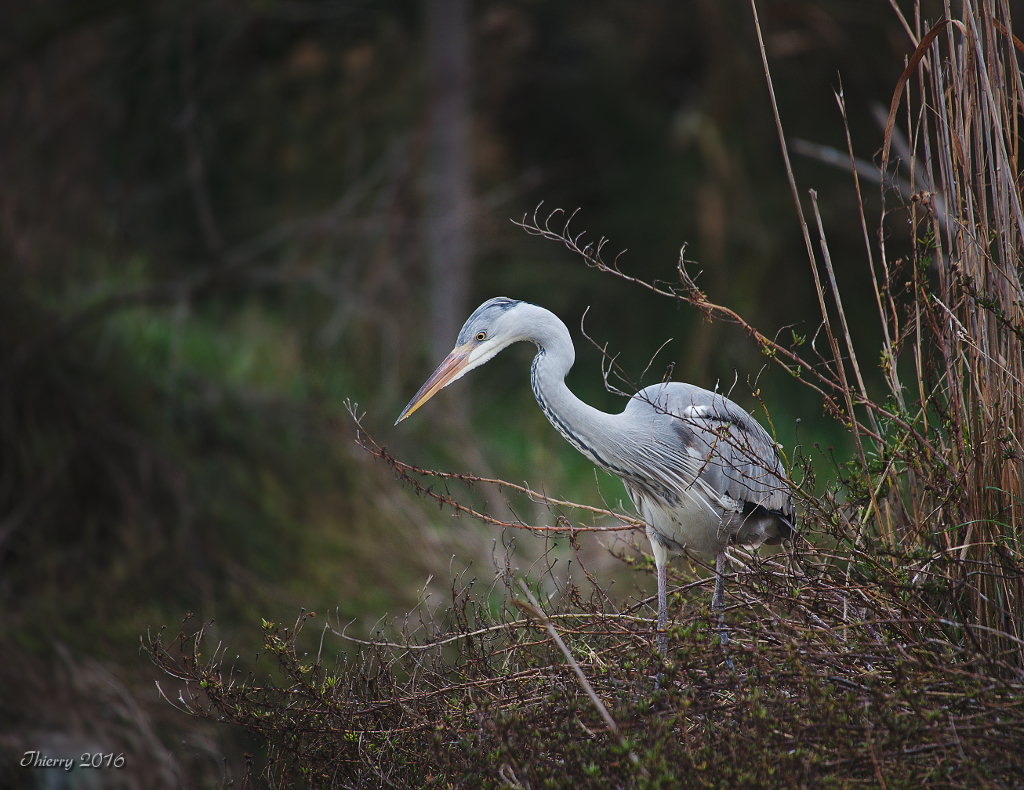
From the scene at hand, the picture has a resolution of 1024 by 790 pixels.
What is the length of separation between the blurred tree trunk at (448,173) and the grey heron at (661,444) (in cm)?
445

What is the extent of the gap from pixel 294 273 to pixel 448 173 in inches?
77.8

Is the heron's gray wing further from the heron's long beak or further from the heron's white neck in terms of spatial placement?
the heron's long beak

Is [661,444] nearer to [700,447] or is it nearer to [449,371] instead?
[700,447]

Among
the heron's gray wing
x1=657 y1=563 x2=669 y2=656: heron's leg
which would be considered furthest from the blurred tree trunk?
x1=657 y1=563 x2=669 y2=656: heron's leg

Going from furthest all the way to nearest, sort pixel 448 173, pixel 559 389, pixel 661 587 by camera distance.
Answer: pixel 448 173 → pixel 661 587 → pixel 559 389

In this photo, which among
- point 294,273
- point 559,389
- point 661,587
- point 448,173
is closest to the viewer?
point 559,389

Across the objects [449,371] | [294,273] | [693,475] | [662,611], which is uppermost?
[449,371]

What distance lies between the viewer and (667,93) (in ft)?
31.3

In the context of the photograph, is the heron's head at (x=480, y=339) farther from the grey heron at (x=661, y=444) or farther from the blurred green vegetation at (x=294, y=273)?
the blurred green vegetation at (x=294, y=273)

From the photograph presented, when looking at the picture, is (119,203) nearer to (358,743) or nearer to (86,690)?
(86,690)

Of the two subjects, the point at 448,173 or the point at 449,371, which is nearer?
the point at 449,371

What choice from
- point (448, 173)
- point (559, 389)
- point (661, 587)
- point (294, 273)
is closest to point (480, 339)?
point (559, 389)

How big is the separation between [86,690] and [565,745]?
379 centimetres

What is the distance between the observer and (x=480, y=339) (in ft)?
8.80
